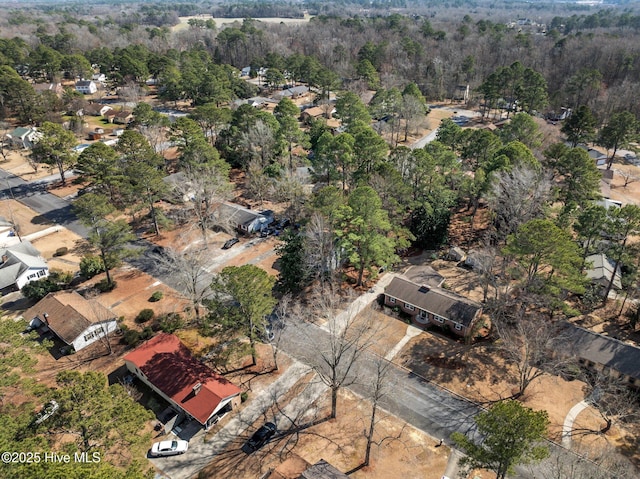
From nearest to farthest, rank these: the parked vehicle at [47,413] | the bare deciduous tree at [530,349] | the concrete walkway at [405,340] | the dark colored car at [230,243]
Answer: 1. the parked vehicle at [47,413]
2. the bare deciduous tree at [530,349]
3. the concrete walkway at [405,340]
4. the dark colored car at [230,243]

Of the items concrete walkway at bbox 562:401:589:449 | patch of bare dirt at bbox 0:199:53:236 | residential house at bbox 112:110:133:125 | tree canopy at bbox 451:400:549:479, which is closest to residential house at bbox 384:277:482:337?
concrete walkway at bbox 562:401:589:449

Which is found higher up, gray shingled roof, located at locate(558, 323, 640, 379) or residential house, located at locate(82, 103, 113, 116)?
residential house, located at locate(82, 103, 113, 116)

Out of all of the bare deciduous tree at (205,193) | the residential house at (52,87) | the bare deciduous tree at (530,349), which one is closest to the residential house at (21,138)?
the residential house at (52,87)

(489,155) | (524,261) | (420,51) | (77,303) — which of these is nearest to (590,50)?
(420,51)

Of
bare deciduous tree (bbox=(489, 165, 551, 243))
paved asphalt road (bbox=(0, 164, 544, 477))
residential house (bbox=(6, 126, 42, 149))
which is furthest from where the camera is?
residential house (bbox=(6, 126, 42, 149))

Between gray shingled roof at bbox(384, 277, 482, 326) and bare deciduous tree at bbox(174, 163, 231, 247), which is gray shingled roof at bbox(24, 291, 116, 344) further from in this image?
gray shingled roof at bbox(384, 277, 482, 326)

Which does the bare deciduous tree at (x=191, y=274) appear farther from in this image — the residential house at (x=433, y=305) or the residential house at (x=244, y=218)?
the residential house at (x=433, y=305)
